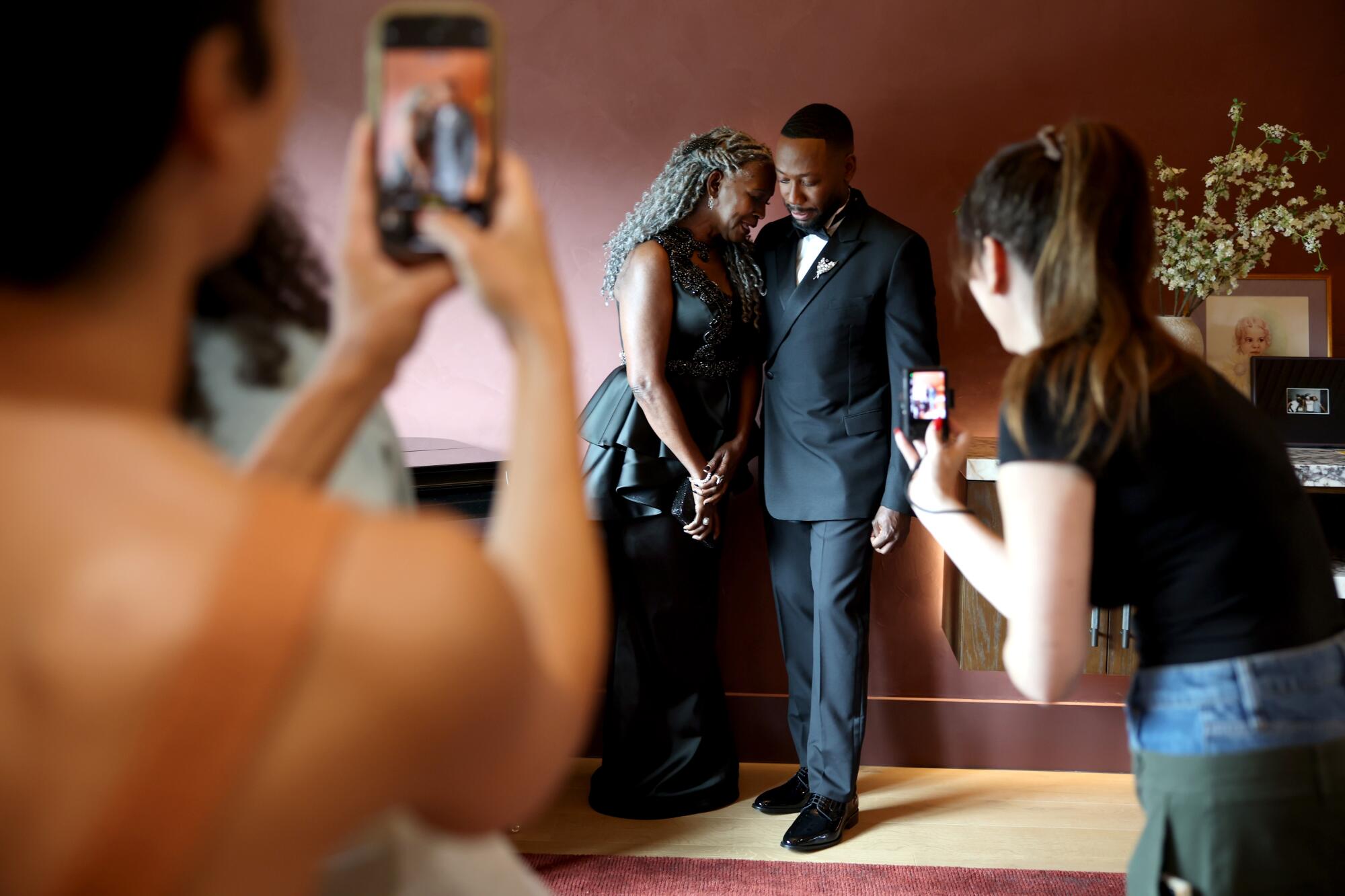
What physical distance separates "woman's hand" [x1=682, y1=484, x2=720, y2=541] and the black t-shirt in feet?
5.10

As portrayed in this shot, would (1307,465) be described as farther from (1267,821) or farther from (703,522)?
(1267,821)

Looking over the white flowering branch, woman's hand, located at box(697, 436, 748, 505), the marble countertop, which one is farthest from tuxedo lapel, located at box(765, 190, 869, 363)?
the white flowering branch

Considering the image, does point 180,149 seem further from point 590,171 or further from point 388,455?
point 590,171

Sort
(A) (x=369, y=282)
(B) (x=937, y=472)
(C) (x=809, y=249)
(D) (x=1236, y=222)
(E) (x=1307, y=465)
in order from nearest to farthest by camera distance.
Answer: (A) (x=369, y=282) < (B) (x=937, y=472) < (E) (x=1307, y=465) < (C) (x=809, y=249) < (D) (x=1236, y=222)

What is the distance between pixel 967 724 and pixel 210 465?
2.87 m

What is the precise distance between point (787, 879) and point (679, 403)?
3.61ft

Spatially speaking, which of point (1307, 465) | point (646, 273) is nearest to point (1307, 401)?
point (1307, 465)

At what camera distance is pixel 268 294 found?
492 millimetres

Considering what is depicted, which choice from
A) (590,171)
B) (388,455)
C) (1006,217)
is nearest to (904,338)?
(590,171)

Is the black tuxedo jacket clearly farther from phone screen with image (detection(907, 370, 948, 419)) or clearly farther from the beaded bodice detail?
phone screen with image (detection(907, 370, 948, 419))

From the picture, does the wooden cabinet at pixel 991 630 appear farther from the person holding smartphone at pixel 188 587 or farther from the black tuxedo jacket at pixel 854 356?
the person holding smartphone at pixel 188 587

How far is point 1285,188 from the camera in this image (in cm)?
277

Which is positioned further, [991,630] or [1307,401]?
[991,630]

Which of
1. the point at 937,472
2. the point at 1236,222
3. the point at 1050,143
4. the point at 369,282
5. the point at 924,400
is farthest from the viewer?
the point at 1236,222
